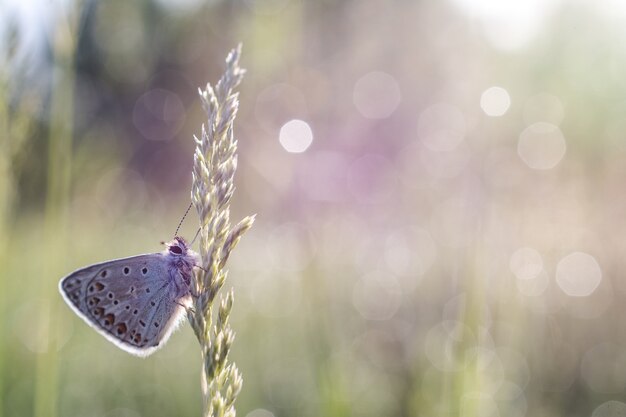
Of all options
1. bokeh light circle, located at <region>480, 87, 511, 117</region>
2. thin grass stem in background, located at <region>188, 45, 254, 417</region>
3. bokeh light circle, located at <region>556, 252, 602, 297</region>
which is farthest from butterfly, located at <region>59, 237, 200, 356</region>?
bokeh light circle, located at <region>556, 252, 602, 297</region>

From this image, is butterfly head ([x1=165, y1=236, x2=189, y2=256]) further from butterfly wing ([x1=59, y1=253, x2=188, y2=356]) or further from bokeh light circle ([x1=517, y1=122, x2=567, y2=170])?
bokeh light circle ([x1=517, y1=122, x2=567, y2=170])

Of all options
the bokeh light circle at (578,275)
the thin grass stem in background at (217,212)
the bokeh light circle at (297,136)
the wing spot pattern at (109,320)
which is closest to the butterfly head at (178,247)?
the wing spot pattern at (109,320)

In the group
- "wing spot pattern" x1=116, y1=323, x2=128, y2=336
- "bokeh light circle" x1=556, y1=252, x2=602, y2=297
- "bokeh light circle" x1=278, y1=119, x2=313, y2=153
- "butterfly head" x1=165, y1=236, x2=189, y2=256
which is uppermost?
"bokeh light circle" x1=278, y1=119, x2=313, y2=153

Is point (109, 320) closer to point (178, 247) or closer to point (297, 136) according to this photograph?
point (178, 247)

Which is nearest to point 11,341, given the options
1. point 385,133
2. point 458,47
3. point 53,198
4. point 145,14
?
point 53,198

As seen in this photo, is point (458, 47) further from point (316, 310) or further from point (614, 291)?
point (316, 310)

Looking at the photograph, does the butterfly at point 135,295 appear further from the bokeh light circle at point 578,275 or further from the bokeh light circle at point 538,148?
the bokeh light circle at point 578,275

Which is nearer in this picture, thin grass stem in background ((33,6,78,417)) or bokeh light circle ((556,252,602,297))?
thin grass stem in background ((33,6,78,417))
